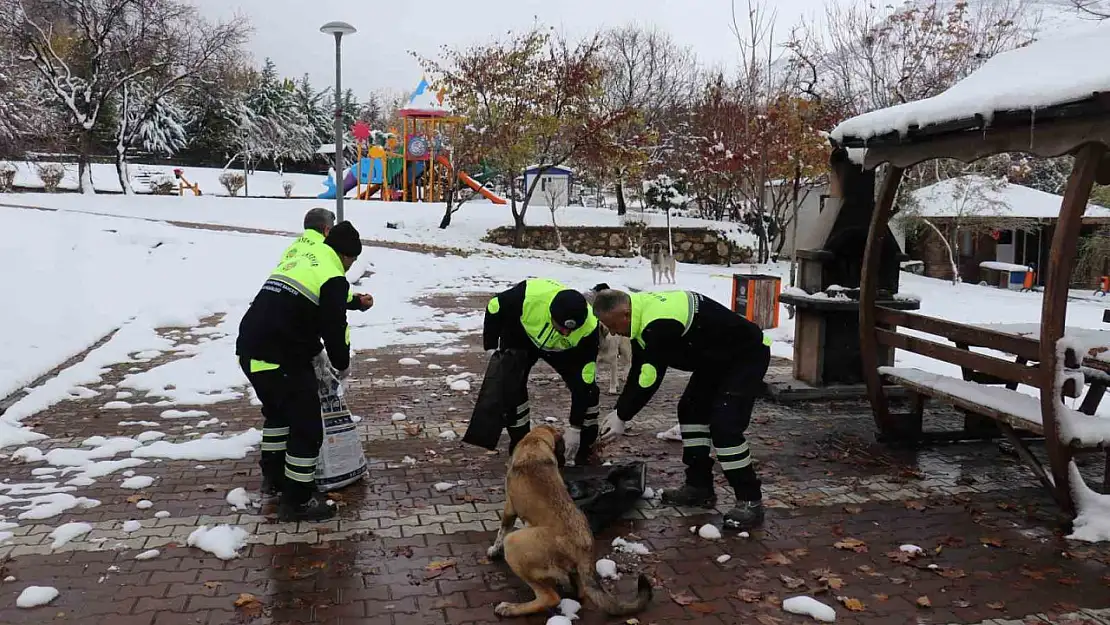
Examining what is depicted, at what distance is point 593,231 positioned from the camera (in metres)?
30.5

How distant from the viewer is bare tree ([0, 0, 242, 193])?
3212cm

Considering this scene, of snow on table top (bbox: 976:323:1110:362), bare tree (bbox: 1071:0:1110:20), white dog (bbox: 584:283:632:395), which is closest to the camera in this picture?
snow on table top (bbox: 976:323:1110:362)

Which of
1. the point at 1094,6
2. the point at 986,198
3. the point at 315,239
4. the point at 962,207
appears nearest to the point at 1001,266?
the point at 986,198

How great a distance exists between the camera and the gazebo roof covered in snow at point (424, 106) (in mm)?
34125

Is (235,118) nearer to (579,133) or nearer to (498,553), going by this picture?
(579,133)

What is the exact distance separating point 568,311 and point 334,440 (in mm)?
1801

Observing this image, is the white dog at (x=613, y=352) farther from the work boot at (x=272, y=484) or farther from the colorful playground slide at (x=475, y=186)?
the colorful playground slide at (x=475, y=186)

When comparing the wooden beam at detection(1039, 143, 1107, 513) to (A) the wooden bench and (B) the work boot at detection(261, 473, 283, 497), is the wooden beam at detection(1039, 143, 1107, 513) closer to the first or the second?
(A) the wooden bench

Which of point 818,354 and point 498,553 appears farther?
point 818,354

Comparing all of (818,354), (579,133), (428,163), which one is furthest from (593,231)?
(818,354)

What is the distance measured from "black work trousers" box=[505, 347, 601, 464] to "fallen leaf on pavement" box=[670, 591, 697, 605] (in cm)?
182

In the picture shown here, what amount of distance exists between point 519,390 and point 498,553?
1.53 metres

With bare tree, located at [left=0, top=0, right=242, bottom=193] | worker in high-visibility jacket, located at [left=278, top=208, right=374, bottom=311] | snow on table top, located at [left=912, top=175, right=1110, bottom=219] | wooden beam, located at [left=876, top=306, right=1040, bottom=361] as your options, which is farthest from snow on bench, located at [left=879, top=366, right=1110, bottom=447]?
bare tree, located at [left=0, top=0, right=242, bottom=193]

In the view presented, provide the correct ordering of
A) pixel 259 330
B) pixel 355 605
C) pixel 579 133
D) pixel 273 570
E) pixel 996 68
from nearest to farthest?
pixel 355 605, pixel 273 570, pixel 259 330, pixel 996 68, pixel 579 133
